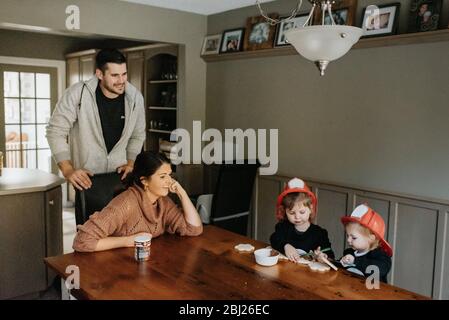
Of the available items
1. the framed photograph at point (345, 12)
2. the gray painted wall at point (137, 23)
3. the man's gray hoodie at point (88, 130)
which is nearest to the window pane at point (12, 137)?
the gray painted wall at point (137, 23)

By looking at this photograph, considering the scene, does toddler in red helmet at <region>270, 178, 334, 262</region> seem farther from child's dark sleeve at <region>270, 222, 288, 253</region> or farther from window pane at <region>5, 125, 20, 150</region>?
window pane at <region>5, 125, 20, 150</region>

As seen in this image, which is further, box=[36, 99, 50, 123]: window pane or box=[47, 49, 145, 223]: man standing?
box=[36, 99, 50, 123]: window pane

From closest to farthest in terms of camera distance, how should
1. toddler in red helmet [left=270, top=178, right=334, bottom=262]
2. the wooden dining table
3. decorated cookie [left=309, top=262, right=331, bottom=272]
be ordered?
the wooden dining table → decorated cookie [left=309, top=262, right=331, bottom=272] → toddler in red helmet [left=270, top=178, right=334, bottom=262]

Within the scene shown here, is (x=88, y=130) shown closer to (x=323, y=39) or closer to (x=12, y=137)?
(x=323, y=39)

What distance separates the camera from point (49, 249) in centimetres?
341

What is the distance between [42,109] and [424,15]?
4930mm

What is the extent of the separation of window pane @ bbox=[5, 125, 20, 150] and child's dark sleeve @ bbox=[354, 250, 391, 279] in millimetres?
5104

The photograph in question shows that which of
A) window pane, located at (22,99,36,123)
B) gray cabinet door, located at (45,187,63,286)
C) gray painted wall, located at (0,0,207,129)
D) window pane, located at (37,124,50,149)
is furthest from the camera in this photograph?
window pane, located at (37,124,50,149)

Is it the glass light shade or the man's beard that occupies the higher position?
the glass light shade

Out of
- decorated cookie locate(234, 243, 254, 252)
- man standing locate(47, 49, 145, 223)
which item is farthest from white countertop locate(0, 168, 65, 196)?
decorated cookie locate(234, 243, 254, 252)

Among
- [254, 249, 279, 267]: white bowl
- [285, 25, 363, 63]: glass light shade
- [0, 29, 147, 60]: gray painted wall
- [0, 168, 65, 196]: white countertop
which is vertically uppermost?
[0, 29, 147, 60]: gray painted wall

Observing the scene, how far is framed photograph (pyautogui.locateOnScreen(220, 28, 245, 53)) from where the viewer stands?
14.2 ft

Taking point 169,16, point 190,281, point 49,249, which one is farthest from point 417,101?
point 49,249
